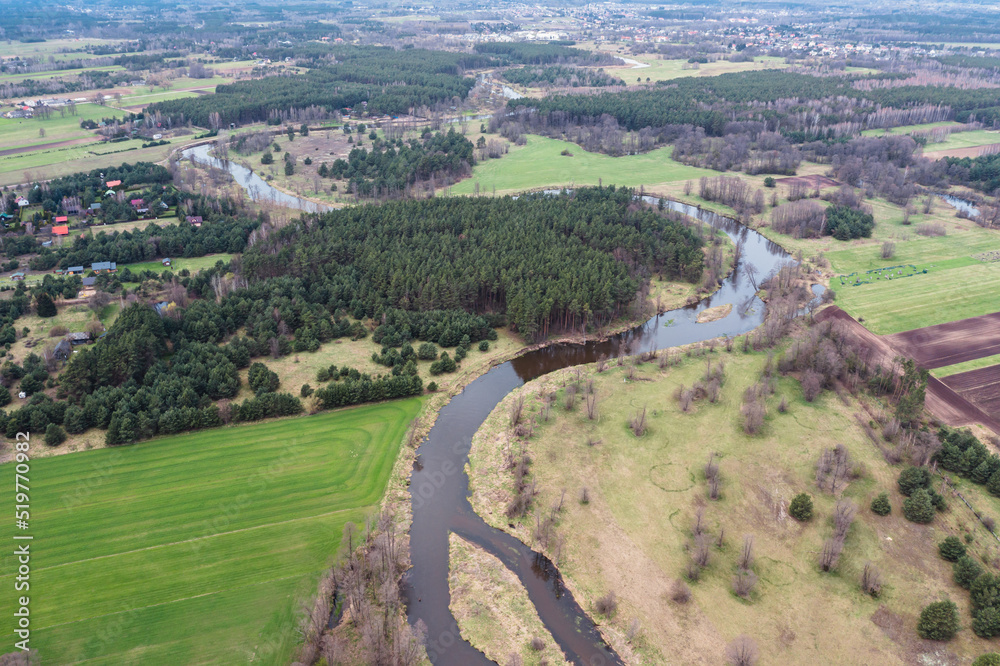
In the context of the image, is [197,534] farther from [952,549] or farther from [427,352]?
[952,549]

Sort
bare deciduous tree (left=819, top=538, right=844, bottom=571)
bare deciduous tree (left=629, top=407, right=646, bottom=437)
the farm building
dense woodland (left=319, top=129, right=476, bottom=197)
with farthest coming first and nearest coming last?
dense woodland (left=319, top=129, right=476, bottom=197), the farm building, bare deciduous tree (left=629, top=407, right=646, bottom=437), bare deciduous tree (left=819, top=538, right=844, bottom=571)

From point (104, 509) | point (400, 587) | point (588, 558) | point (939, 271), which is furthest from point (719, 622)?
point (939, 271)

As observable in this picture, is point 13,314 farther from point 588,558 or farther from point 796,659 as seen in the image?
point 796,659

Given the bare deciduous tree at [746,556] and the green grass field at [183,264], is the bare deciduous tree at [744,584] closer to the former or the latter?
the bare deciduous tree at [746,556]

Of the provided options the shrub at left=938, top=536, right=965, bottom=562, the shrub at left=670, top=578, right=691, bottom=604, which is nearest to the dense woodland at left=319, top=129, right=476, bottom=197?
the shrub at left=670, top=578, right=691, bottom=604

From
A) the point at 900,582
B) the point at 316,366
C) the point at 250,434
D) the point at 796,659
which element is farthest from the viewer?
the point at 316,366

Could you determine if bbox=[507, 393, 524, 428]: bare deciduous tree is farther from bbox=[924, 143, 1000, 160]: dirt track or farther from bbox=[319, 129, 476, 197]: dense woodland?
bbox=[924, 143, 1000, 160]: dirt track

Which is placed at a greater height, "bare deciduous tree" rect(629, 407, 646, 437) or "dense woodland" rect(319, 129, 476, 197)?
"dense woodland" rect(319, 129, 476, 197)

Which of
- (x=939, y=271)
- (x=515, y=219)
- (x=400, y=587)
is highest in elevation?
(x=515, y=219)
